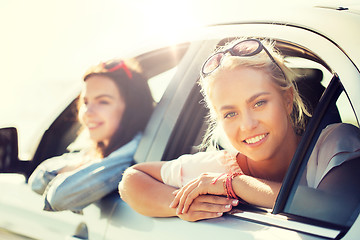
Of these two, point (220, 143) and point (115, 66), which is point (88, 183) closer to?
point (220, 143)

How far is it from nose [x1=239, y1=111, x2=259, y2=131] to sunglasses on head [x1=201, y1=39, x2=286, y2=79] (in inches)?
8.3

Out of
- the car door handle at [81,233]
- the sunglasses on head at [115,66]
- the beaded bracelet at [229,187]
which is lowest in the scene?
the car door handle at [81,233]

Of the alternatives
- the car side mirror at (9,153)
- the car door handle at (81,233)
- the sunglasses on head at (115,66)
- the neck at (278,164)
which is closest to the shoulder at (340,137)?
the neck at (278,164)

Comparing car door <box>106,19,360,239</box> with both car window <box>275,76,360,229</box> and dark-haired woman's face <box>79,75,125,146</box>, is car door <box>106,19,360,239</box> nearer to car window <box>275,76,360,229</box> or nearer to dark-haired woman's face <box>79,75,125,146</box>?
car window <box>275,76,360,229</box>

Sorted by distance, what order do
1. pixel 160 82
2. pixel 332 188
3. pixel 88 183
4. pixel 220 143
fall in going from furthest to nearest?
pixel 160 82 < pixel 88 183 < pixel 220 143 < pixel 332 188

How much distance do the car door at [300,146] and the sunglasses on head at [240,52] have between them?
53mm

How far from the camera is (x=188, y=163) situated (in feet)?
6.21

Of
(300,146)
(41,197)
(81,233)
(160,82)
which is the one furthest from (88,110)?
(300,146)

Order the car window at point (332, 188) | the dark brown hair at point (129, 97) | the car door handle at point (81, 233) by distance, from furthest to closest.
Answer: the dark brown hair at point (129, 97), the car door handle at point (81, 233), the car window at point (332, 188)

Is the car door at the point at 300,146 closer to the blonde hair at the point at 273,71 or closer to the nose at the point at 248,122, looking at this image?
the blonde hair at the point at 273,71

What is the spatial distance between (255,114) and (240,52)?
229mm

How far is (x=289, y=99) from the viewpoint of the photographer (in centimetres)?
177

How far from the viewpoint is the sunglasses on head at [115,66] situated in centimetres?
263

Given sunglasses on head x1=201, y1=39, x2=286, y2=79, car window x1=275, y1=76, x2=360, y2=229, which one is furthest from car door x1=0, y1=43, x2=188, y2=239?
car window x1=275, y1=76, x2=360, y2=229
